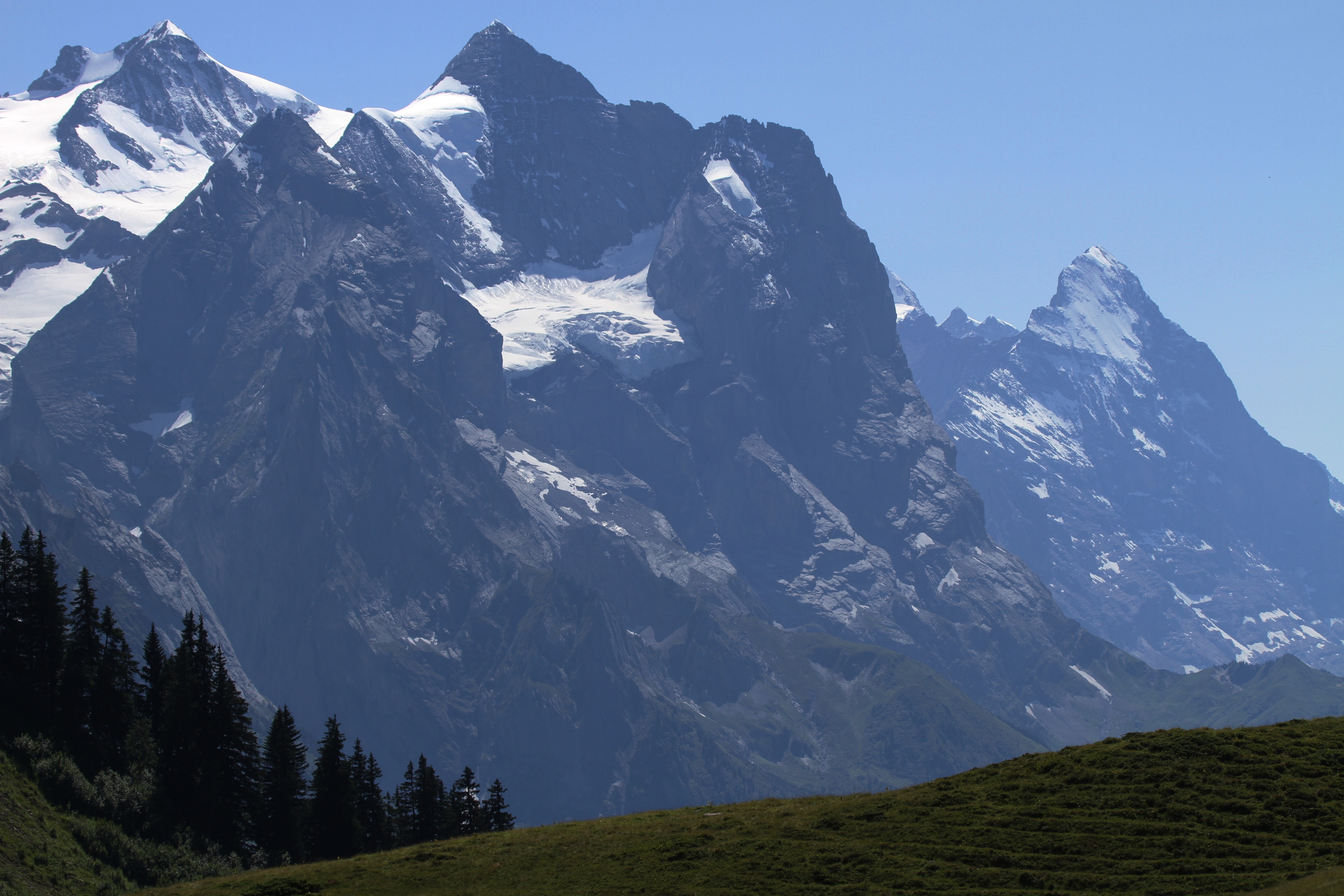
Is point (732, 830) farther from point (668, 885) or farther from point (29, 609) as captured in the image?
point (29, 609)

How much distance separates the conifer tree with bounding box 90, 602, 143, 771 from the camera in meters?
113

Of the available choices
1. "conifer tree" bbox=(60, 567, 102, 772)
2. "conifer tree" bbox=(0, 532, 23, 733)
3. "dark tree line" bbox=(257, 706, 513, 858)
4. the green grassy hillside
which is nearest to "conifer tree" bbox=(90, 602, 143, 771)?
"conifer tree" bbox=(60, 567, 102, 772)

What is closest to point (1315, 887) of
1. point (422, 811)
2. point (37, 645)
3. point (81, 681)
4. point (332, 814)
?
point (332, 814)

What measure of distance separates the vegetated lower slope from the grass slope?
10807 mm

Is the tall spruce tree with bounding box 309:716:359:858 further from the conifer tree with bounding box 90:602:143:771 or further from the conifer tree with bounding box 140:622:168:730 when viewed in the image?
the conifer tree with bounding box 90:602:143:771

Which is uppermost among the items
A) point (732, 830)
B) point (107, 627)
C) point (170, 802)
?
point (107, 627)

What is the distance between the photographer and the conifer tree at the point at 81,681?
112 meters

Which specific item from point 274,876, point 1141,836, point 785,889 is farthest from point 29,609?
point 1141,836

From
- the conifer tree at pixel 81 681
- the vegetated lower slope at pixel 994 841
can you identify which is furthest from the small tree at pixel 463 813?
the vegetated lower slope at pixel 994 841

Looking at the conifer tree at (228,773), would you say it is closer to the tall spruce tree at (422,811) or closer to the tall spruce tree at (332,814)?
the tall spruce tree at (332,814)

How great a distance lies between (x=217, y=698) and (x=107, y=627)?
13509 millimetres

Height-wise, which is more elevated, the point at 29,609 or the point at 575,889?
the point at 29,609

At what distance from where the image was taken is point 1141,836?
233 feet

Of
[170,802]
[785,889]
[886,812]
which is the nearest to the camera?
[785,889]
